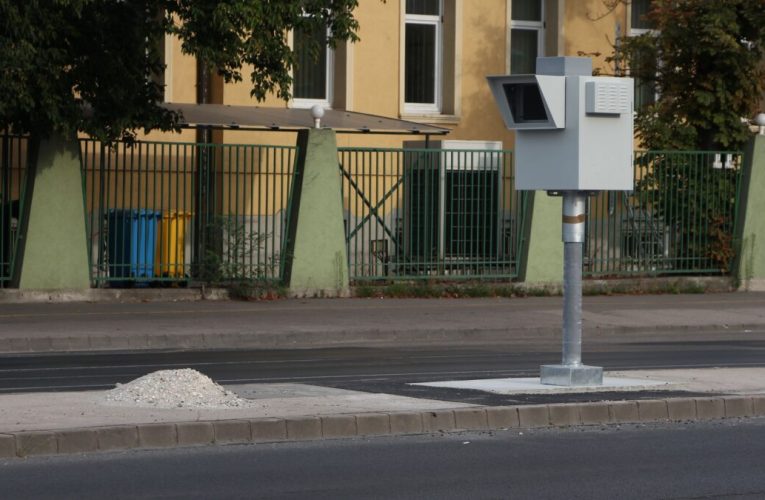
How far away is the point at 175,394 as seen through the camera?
12.0 metres

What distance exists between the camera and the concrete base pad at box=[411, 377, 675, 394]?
528 inches

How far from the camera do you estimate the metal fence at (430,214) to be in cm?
2623

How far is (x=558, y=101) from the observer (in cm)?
1360

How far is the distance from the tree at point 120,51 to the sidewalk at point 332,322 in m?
2.67

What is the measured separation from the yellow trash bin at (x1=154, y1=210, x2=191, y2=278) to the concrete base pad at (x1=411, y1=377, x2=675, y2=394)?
36.4 ft

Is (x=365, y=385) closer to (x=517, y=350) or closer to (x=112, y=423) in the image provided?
(x=112, y=423)

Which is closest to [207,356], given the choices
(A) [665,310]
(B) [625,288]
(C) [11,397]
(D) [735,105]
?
(C) [11,397]

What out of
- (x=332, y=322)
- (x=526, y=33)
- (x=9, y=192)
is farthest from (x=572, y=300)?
(x=526, y=33)

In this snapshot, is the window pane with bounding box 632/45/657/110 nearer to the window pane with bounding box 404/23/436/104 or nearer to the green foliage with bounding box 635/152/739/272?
the green foliage with bounding box 635/152/739/272

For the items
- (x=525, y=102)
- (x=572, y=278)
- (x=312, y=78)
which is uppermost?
(x=312, y=78)

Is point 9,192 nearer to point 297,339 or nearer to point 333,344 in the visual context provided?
point 297,339

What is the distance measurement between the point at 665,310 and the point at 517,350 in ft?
19.7

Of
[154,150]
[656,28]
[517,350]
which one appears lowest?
[517,350]

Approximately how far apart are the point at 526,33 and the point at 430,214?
8.64 m
